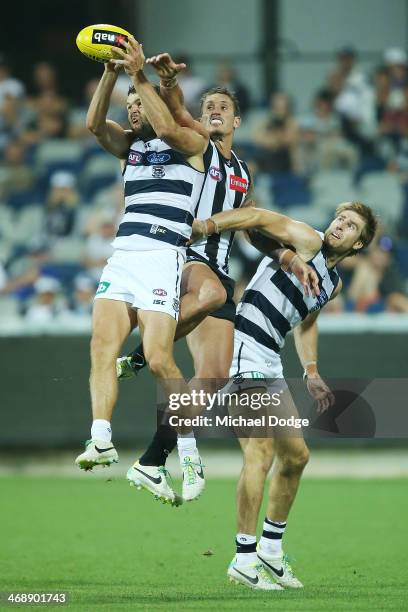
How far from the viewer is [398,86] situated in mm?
17375

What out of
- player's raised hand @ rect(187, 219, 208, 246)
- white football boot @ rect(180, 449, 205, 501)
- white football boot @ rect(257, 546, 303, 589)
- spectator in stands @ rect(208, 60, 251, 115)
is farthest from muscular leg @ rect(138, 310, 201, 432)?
spectator in stands @ rect(208, 60, 251, 115)

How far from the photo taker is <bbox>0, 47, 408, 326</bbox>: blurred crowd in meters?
16.1

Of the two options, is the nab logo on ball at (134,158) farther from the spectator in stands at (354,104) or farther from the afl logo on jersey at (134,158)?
the spectator in stands at (354,104)

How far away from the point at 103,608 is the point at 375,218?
3.26 metres

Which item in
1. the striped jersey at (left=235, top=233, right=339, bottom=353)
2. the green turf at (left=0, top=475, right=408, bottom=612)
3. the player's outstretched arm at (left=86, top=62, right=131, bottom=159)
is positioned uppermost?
the player's outstretched arm at (left=86, top=62, right=131, bottom=159)

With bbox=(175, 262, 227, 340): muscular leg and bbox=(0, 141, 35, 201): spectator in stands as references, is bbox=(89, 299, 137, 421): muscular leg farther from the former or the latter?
bbox=(0, 141, 35, 201): spectator in stands

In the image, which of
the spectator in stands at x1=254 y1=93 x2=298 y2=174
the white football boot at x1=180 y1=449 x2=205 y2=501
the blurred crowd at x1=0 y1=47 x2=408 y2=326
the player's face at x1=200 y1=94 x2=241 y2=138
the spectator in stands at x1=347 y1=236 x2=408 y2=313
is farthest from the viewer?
the spectator in stands at x1=254 y1=93 x2=298 y2=174

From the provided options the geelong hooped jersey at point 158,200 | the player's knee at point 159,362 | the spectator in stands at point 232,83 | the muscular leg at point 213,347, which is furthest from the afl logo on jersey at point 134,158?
the spectator in stands at point 232,83

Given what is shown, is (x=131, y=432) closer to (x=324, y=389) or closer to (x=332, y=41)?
(x=324, y=389)

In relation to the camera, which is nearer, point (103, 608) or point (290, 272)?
point (103, 608)

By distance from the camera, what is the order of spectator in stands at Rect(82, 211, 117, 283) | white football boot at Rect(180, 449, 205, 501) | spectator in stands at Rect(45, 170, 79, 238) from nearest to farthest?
white football boot at Rect(180, 449, 205, 501) → spectator in stands at Rect(82, 211, 117, 283) → spectator in stands at Rect(45, 170, 79, 238)

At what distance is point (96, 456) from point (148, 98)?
7.22 ft

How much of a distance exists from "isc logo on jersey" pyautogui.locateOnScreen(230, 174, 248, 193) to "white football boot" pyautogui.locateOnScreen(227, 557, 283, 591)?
2.53 meters

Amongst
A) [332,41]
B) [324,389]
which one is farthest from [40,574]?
[332,41]
